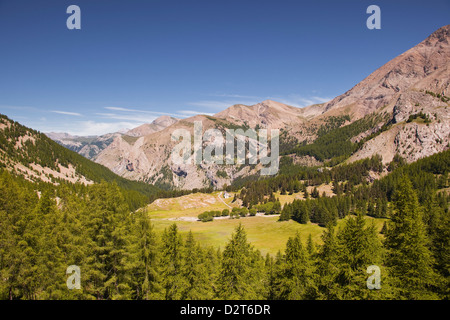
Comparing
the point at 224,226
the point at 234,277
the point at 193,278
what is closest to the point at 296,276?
the point at 234,277

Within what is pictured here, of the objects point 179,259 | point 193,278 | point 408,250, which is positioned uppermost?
point 408,250

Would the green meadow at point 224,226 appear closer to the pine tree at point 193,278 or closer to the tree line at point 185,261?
the tree line at point 185,261

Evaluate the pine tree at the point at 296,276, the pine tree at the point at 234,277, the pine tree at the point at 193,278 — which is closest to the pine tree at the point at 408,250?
the pine tree at the point at 296,276

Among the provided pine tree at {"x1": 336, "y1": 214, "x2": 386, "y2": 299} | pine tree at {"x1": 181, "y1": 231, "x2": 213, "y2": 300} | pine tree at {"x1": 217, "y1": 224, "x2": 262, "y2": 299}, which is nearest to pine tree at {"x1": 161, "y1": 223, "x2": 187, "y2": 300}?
pine tree at {"x1": 181, "y1": 231, "x2": 213, "y2": 300}

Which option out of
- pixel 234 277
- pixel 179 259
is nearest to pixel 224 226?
pixel 179 259

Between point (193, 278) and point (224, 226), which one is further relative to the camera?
point (224, 226)

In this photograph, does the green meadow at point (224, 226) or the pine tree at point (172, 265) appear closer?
the pine tree at point (172, 265)

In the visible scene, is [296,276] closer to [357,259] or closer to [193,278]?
[357,259]

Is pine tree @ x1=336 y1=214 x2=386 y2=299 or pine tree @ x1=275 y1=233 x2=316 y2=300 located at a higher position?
pine tree @ x1=336 y1=214 x2=386 y2=299

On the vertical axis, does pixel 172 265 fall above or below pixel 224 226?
above

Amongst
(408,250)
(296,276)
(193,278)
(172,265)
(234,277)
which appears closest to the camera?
(408,250)

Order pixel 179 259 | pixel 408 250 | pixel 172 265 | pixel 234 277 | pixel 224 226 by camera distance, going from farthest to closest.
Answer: pixel 224 226
pixel 179 259
pixel 172 265
pixel 234 277
pixel 408 250

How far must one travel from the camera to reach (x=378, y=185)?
14775 centimetres

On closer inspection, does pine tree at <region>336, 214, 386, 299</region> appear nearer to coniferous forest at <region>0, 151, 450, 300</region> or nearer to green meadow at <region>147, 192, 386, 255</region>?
coniferous forest at <region>0, 151, 450, 300</region>
